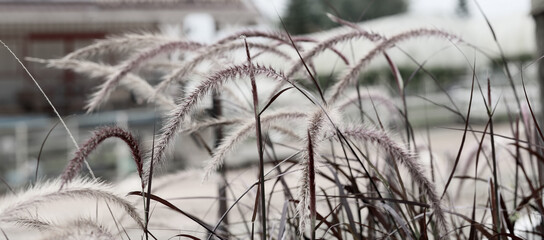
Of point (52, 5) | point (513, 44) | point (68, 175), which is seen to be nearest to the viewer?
point (68, 175)

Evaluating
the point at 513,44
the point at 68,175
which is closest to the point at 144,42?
the point at 68,175

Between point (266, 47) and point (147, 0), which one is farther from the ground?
point (147, 0)

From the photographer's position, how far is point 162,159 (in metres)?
0.88

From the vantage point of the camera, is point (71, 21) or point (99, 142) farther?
point (71, 21)

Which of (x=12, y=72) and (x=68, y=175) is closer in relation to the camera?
(x=68, y=175)

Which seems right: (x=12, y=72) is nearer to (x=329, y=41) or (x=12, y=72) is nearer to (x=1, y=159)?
(x=1, y=159)

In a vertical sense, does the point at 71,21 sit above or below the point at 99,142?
above

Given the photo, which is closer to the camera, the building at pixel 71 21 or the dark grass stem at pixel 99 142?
the dark grass stem at pixel 99 142

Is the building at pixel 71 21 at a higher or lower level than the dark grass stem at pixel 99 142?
higher

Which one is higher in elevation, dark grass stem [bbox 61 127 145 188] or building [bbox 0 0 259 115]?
building [bbox 0 0 259 115]

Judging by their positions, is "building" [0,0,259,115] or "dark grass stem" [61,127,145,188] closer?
"dark grass stem" [61,127,145,188]

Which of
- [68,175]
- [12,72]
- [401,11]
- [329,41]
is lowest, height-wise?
[68,175]

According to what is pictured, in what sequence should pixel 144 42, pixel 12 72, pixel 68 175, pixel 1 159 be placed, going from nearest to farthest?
pixel 68 175 → pixel 144 42 → pixel 1 159 → pixel 12 72

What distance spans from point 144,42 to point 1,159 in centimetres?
697
